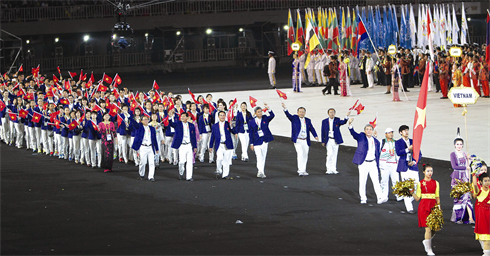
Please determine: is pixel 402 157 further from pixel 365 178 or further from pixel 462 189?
pixel 462 189

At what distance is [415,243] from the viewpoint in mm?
8633

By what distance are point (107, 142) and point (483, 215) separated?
9463mm

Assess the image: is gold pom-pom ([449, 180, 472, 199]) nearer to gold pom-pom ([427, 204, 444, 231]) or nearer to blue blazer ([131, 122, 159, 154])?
gold pom-pom ([427, 204, 444, 231])

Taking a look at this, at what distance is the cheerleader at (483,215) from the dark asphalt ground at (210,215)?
36cm

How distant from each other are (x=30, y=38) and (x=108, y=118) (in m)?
32.6

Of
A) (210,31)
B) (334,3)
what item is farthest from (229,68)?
(334,3)

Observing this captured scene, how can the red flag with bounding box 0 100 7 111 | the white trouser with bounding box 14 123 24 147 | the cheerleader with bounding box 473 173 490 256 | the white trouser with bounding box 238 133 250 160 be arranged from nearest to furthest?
the cheerleader with bounding box 473 173 490 256, the white trouser with bounding box 238 133 250 160, the white trouser with bounding box 14 123 24 147, the red flag with bounding box 0 100 7 111

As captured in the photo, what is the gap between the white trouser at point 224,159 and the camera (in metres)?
13.6

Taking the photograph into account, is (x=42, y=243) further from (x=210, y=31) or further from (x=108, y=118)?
(x=210, y=31)

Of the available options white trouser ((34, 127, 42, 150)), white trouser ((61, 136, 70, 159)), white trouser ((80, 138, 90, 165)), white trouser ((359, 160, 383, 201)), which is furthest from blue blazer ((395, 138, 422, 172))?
white trouser ((34, 127, 42, 150))

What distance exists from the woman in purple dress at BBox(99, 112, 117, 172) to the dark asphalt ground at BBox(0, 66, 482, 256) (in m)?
0.34

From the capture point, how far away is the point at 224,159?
44.8 feet

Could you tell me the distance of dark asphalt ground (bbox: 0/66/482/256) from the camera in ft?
28.3

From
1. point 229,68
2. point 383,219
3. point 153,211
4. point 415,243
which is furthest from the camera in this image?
point 229,68
